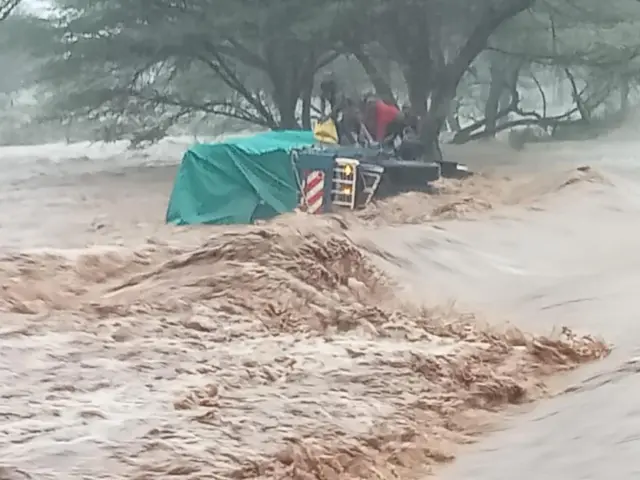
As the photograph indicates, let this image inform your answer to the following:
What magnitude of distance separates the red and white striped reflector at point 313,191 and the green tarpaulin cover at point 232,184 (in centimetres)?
42

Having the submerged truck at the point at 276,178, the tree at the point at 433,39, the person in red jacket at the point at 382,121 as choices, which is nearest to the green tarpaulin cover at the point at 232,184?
Result: the submerged truck at the point at 276,178

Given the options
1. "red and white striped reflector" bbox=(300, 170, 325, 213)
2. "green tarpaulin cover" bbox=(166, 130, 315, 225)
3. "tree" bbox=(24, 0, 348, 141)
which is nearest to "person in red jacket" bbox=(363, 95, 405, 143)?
"green tarpaulin cover" bbox=(166, 130, 315, 225)

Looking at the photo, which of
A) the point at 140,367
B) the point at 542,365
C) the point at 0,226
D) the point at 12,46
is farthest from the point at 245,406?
the point at 12,46

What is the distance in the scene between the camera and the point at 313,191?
1112cm

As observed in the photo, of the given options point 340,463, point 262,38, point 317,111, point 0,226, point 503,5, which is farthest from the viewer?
point 317,111

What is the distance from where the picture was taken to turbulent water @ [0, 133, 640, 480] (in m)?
3.60

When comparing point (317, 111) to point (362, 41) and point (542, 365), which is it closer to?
point (362, 41)

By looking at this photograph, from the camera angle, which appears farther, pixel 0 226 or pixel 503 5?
pixel 503 5

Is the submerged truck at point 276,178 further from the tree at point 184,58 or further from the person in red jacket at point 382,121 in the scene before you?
the tree at point 184,58

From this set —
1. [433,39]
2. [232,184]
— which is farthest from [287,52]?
[232,184]

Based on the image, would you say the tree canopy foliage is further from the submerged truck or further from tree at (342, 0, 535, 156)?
the submerged truck

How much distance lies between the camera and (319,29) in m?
18.3

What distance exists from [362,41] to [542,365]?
15.4m

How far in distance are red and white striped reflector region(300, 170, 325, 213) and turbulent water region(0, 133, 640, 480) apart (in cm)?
152
